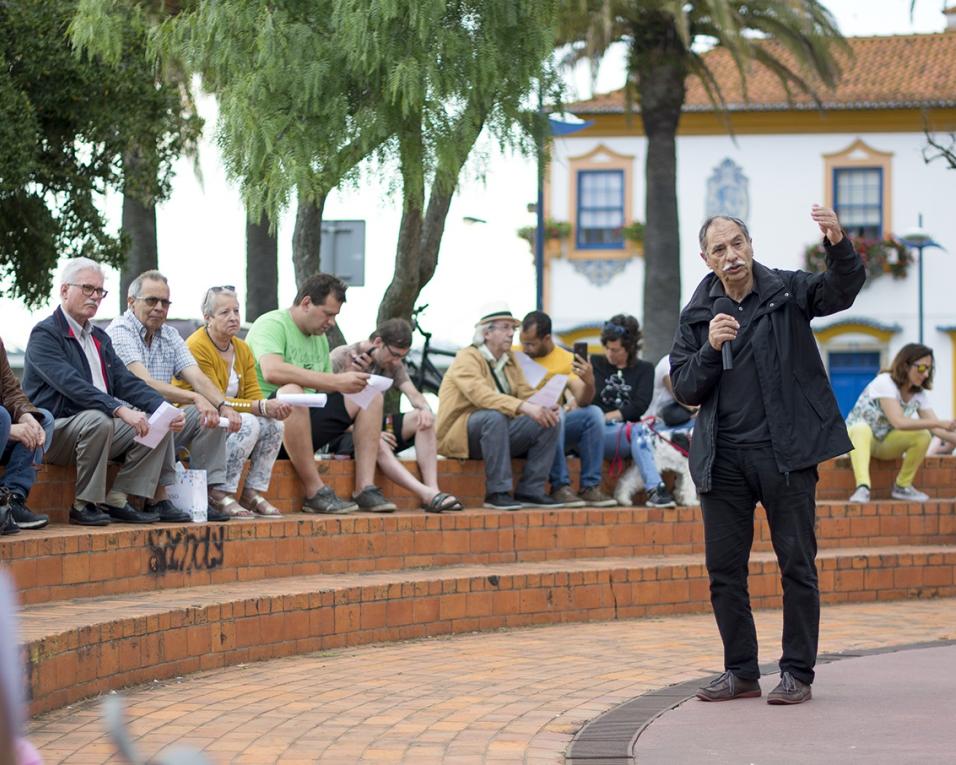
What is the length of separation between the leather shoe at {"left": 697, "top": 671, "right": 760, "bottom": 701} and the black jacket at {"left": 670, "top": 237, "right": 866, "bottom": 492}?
2.40ft

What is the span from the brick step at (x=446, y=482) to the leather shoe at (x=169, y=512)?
43 cm

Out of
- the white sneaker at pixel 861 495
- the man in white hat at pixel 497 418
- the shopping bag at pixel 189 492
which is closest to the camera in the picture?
the shopping bag at pixel 189 492

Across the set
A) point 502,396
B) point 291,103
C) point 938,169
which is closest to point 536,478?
point 502,396

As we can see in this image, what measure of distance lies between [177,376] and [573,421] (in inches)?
117

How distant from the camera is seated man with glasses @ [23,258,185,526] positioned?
25.3 feet

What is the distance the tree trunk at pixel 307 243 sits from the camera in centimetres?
1387

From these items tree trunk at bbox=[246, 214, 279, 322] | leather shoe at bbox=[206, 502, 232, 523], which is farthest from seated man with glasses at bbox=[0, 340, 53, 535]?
tree trunk at bbox=[246, 214, 279, 322]

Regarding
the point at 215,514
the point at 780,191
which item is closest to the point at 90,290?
the point at 215,514

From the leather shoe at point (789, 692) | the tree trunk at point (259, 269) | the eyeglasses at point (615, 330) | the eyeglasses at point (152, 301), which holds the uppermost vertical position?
the tree trunk at point (259, 269)

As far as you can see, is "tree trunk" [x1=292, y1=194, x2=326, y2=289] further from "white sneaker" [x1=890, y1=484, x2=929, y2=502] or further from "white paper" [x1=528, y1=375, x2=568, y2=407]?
"white sneaker" [x1=890, y1=484, x2=929, y2=502]

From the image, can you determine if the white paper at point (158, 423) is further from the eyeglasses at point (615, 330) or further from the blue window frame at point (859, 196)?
the blue window frame at point (859, 196)

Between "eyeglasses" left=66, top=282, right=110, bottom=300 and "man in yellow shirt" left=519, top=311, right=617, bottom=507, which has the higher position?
"eyeglasses" left=66, top=282, right=110, bottom=300

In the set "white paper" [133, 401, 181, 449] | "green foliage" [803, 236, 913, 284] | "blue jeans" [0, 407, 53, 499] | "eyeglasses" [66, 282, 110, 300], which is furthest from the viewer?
"green foliage" [803, 236, 913, 284]

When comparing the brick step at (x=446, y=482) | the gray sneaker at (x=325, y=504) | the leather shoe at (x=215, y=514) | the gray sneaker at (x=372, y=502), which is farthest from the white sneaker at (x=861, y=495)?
the leather shoe at (x=215, y=514)
